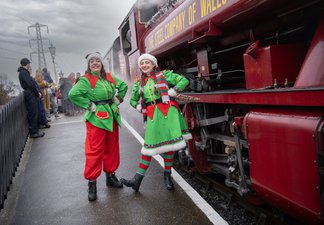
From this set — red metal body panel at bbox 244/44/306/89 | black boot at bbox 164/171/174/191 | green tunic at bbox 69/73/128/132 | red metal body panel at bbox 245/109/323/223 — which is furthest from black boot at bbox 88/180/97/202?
red metal body panel at bbox 244/44/306/89

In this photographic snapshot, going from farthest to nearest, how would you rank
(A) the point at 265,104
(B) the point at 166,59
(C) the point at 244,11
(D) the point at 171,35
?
1. (B) the point at 166,59
2. (D) the point at 171,35
3. (C) the point at 244,11
4. (A) the point at 265,104

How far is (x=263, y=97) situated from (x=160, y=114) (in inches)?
64.5

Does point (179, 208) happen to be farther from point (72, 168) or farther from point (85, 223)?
point (72, 168)

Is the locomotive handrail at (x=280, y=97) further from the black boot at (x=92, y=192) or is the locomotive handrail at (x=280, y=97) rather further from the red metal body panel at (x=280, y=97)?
the black boot at (x=92, y=192)

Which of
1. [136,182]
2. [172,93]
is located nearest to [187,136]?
[172,93]

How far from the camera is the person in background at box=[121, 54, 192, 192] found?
12.8 feet

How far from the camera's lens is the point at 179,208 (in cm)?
356

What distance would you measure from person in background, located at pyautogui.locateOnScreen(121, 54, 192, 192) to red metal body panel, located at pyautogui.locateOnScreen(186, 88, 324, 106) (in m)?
0.87

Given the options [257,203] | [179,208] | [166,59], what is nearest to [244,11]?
[257,203]

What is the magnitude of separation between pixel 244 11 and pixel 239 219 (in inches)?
75.1

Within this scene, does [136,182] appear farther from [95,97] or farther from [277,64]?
[277,64]

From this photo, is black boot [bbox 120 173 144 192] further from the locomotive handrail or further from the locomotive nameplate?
the locomotive nameplate

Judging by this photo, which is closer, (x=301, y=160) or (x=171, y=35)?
(x=301, y=160)

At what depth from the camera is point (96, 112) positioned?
157 inches
